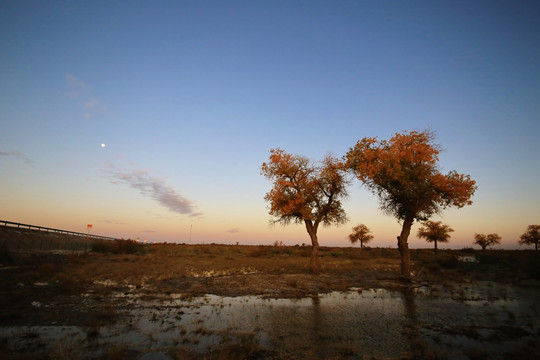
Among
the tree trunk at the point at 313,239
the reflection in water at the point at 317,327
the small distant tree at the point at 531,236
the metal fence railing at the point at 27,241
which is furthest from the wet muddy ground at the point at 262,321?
the small distant tree at the point at 531,236

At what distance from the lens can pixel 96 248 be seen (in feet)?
158

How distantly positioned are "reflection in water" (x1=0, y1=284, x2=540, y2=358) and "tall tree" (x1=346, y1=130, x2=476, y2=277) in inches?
268

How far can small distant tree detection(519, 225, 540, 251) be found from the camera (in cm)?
7053

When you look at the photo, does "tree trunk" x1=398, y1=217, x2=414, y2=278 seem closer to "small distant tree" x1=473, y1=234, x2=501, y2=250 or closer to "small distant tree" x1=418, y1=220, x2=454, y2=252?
"small distant tree" x1=418, y1=220, x2=454, y2=252

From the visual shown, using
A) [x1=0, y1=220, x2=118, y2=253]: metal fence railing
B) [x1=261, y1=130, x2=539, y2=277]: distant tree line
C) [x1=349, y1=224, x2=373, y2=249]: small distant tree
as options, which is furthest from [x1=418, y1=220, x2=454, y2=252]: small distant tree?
[x1=0, y1=220, x2=118, y2=253]: metal fence railing

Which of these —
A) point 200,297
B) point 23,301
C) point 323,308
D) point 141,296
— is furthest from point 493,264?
point 23,301

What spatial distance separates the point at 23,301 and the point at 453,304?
1909 centimetres

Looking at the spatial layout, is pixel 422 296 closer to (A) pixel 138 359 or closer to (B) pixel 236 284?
(B) pixel 236 284

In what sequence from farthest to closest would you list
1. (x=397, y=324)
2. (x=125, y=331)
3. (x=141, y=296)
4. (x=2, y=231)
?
(x=2, y=231) → (x=141, y=296) → (x=397, y=324) → (x=125, y=331)

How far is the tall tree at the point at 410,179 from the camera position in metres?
18.0

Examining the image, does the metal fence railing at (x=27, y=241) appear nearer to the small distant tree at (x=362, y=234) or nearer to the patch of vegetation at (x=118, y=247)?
the patch of vegetation at (x=118, y=247)

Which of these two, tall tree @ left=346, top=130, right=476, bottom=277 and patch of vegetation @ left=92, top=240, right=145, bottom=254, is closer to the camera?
tall tree @ left=346, top=130, right=476, bottom=277

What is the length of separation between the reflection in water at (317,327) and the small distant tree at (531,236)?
3254 inches

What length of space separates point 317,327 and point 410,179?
45.8ft
